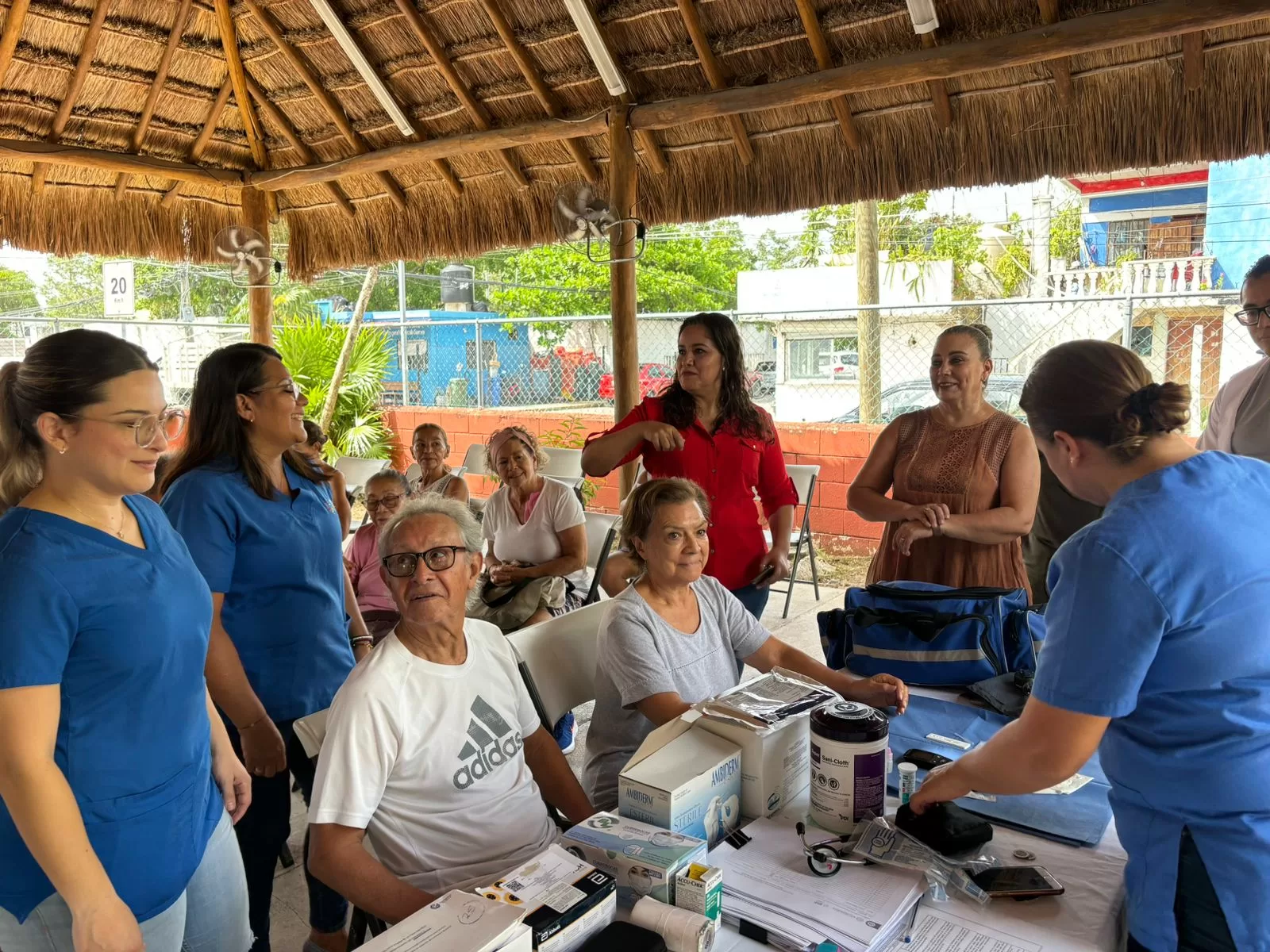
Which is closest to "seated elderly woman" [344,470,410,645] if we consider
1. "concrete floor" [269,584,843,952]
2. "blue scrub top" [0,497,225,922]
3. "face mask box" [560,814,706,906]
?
"concrete floor" [269,584,843,952]

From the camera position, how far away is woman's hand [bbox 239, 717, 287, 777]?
2035mm

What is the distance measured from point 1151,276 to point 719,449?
14.7 metres

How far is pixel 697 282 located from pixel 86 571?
23.9m

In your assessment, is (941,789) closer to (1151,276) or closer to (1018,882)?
(1018,882)

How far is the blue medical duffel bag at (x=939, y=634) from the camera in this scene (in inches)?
89.2

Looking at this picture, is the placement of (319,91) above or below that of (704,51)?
above

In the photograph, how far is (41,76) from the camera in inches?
232

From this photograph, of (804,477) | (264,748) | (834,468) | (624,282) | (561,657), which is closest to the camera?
(264,748)

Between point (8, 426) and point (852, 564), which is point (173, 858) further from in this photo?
point (852, 564)

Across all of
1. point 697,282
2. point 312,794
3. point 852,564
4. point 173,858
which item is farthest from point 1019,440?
point 697,282

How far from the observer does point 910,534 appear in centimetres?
268

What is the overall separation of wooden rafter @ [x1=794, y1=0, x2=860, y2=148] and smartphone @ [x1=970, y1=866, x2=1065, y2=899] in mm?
4093

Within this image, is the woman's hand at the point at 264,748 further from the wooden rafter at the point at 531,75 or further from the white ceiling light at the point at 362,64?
the white ceiling light at the point at 362,64

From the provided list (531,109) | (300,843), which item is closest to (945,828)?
(300,843)
